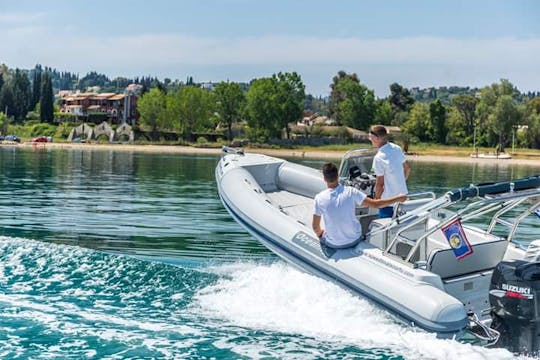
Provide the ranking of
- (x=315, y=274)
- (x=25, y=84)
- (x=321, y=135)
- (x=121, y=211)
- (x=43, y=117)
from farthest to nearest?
(x=25, y=84) < (x=43, y=117) < (x=321, y=135) < (x=121, y=211) < (x=315, y=274)

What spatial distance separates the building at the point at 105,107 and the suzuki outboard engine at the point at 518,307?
126731 mm

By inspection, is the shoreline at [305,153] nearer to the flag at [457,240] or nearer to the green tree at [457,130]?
the green tree at [457,130]

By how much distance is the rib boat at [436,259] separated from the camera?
20.9 ft

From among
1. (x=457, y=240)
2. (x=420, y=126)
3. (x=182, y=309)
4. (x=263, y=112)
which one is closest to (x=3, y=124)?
(x=263, y=112)

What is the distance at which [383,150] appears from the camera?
8.38 metres

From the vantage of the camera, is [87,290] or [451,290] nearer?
[451,290]

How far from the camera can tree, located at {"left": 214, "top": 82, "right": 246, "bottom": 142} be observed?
331ft

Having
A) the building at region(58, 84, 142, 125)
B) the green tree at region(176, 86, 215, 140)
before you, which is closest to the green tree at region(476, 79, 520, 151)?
the green tree at region(176, 86, 215, 140)

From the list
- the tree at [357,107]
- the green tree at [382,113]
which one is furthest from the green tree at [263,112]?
the green tree at [382,113]

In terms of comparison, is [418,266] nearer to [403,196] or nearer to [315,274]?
[403,196]

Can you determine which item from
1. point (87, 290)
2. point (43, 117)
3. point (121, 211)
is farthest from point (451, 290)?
point (43, 117)

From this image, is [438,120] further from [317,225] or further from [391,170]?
[317,225]

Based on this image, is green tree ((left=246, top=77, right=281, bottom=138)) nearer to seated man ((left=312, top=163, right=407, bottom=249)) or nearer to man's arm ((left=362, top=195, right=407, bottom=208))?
seated man ((left=312, top=163, right=407, bottom=249))

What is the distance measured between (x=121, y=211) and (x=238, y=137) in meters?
83.9
